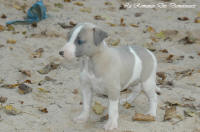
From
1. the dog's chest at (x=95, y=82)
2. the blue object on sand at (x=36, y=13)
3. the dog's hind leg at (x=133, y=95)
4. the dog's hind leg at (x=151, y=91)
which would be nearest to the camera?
the dog's chest at (x=95, y=82)

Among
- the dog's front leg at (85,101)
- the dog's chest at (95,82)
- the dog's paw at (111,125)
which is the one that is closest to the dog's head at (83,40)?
the dog's chest at (95,82)

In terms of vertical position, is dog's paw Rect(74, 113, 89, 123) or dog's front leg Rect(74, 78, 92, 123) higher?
dog's front leg Rect(74, 78, 92, 123)

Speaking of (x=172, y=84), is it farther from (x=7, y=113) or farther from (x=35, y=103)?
(x=7, y=113)

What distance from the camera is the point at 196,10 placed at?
798 centimetres

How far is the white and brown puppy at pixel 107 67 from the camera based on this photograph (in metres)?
3.08

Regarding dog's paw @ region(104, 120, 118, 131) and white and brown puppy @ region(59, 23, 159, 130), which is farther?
dog's paw @ region(104, 120, 118, 131)

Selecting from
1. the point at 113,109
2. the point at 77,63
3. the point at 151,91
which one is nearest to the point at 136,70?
the point at 151,91

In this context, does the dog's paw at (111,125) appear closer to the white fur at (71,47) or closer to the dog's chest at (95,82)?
the dog's chest at (95,82)

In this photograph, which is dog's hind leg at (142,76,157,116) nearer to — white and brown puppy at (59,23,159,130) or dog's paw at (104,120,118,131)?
white and brown puppy at (59,23,159,130)

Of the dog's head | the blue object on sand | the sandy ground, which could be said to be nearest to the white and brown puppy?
the dog's head

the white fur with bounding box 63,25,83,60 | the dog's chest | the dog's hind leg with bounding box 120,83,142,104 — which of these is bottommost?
the dog's hind leg with bounding box 120,83,142,104

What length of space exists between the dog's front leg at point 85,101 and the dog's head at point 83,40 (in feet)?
1.49

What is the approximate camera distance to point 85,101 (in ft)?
11.7

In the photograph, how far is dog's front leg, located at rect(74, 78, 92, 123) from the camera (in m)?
3.46
